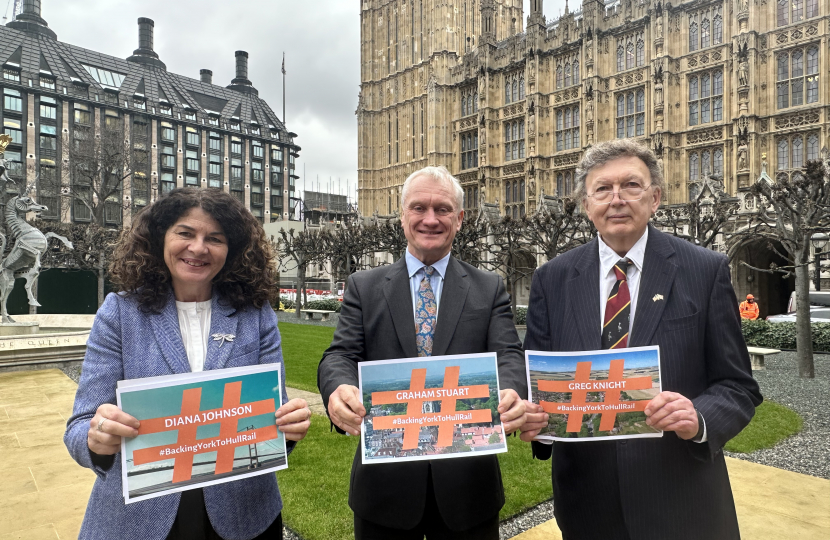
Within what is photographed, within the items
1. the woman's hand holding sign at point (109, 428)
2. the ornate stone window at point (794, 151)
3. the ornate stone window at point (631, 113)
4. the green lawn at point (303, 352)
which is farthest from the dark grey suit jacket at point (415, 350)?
the ornate stone window at point (631, 113)

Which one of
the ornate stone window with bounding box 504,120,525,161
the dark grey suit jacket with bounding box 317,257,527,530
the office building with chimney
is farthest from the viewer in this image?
the office building with chimney

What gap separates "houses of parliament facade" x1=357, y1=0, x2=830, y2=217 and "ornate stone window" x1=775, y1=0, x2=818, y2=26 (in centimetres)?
5


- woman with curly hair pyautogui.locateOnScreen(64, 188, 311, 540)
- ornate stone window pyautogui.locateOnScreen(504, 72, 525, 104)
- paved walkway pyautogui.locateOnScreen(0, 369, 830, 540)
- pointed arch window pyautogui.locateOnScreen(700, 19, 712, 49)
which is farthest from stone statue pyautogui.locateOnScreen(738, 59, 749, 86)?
woman with curly hair pyautogui.locateOnScreen(64, 188, 311, 540)

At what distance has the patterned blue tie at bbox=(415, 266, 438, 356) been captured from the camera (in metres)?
2.32

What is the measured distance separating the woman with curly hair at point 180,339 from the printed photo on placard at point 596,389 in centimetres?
93

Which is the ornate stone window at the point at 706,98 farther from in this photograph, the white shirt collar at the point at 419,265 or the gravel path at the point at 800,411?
the white shirt collar at the point at 419,265

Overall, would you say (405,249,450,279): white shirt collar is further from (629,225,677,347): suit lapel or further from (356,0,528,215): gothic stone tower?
(356,0,528,215): gothic stone tower

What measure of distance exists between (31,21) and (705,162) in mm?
74353

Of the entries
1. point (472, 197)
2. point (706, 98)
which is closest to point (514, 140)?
point (472, 197)

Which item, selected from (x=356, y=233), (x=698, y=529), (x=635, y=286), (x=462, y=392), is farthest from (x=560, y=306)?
(x=356, y=233)

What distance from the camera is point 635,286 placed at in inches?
83.3

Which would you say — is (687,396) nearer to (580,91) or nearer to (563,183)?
(580,91)

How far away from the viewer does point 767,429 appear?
260 inches

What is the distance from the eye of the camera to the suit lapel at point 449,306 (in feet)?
7.34
